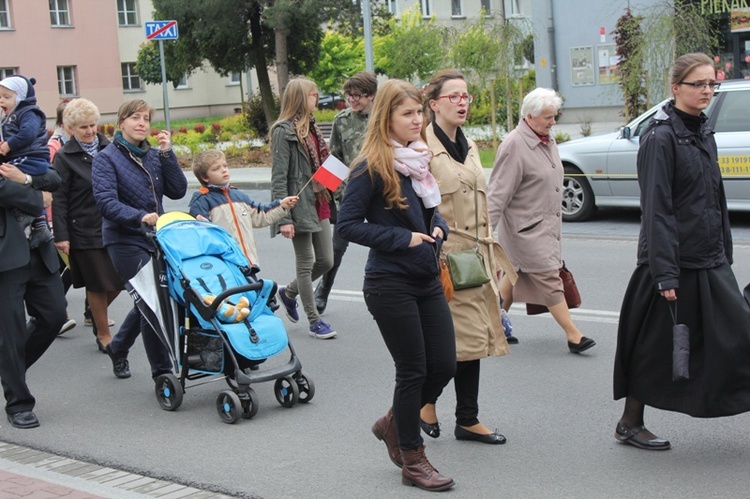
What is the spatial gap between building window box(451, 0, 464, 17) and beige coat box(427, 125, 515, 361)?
56931 mm

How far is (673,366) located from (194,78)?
187 ft

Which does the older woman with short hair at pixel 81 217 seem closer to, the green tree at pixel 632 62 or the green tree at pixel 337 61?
the green tree at pixel 632 62

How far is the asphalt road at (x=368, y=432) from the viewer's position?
489cm

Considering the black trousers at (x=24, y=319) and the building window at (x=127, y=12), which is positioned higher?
the building window at (x=127, y=12)

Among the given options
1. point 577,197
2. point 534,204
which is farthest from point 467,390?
point 577,197

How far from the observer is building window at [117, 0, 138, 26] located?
56.6 m

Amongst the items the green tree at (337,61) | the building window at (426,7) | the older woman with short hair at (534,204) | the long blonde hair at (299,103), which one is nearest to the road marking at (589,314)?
the older woman with short hair at (534,204)

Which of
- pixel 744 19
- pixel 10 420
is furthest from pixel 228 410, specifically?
pixel 744 19

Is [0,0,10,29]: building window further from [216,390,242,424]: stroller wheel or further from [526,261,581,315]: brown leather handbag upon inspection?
[216,390,242,424]: stroller wheel

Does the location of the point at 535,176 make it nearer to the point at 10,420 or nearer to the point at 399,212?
the point at 399,212

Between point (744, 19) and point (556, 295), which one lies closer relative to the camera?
point (556, 295)

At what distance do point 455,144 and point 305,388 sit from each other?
1.93 m

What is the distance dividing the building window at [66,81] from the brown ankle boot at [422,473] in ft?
168

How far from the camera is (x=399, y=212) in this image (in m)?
4.72
